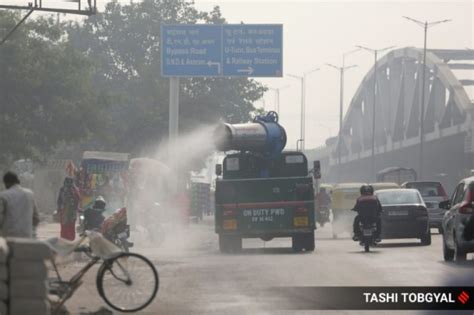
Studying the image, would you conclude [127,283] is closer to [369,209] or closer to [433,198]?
[369,209]

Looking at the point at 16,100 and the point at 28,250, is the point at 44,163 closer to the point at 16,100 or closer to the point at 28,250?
the point at 16,100

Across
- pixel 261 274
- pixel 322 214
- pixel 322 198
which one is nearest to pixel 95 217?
pixel 261 274

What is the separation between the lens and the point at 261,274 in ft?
71.0

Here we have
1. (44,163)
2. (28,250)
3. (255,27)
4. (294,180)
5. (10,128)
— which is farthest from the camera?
(44,163)

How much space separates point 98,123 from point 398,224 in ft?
116

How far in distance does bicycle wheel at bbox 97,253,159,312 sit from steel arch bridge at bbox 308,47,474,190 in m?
80.8

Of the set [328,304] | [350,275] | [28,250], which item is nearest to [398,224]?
[350,275]

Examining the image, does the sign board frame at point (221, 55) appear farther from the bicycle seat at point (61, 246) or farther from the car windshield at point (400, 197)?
the bicycle seat at point (61, 246)

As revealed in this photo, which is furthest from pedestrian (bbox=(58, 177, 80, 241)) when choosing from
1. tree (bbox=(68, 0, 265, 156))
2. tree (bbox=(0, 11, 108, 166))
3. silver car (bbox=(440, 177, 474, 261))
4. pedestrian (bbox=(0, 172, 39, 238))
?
tree (bbox=(68, 0, 265, 156))

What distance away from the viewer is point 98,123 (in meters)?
66.3

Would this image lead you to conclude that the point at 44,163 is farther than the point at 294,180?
Yes

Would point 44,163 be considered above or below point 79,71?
below

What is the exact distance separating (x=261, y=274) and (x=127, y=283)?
6772 millimetres

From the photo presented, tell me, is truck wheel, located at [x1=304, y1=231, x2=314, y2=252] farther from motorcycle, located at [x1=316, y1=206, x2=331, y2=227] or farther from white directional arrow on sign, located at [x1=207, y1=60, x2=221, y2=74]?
white directional arrow on sign, located at [x1=207, y1=60, x2=221, y2=74]
